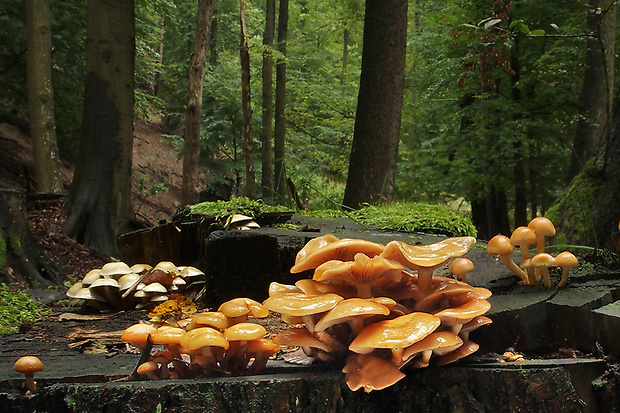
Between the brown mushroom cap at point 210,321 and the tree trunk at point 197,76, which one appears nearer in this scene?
the brown mushroom cap at point 210,321

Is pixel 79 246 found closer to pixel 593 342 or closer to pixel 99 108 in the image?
pixel 99 108

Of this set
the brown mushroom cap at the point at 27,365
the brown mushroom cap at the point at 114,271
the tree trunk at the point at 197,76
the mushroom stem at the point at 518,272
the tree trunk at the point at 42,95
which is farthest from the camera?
the tree trunk at the point at 42,95

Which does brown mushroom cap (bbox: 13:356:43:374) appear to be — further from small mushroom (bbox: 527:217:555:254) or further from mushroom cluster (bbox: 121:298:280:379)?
small mushroom (bbox: 527:217:555:254)

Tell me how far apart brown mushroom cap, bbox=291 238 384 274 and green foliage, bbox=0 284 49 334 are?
2.42m

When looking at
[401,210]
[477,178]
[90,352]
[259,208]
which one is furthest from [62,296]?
[477,178]

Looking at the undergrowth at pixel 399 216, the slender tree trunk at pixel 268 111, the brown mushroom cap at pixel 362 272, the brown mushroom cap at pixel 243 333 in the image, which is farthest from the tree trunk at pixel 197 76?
the brown mushroom cap at pixel 243 333

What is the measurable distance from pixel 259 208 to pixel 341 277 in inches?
110

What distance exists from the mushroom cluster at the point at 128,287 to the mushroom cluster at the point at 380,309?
5.87 ft

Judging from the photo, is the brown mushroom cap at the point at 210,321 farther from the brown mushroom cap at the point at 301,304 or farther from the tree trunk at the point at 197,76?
the tree trunk at the point at 197,76

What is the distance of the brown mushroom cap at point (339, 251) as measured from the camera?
6.23 ft

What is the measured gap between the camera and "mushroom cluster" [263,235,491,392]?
1.63 metres

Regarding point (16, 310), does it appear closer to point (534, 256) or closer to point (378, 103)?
point (534, 256)

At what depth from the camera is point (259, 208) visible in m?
4.57

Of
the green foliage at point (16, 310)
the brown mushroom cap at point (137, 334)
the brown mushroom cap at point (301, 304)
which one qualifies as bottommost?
the green foliage at point (16, 310)
